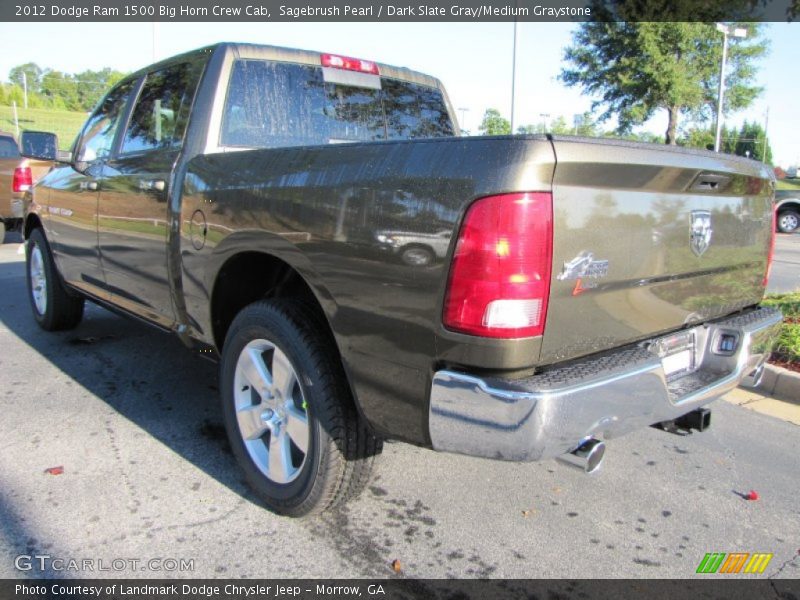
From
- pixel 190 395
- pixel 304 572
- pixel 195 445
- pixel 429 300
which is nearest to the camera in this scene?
pixel 429 300

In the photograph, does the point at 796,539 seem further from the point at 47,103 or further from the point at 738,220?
the point at 47,103

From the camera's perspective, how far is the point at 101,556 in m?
2.36

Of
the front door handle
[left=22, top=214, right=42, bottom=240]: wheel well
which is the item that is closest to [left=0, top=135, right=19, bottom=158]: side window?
[left=22, top=214, right=42, bottom=240]: wheel well

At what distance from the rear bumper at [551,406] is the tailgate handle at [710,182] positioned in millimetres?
680

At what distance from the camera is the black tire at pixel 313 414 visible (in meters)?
2.34

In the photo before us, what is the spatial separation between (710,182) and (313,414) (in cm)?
179

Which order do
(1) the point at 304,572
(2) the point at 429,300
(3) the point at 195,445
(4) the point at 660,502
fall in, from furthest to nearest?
(3) the point at 195,445, (4) the point at 660,502, (1) the point at 304,572, (2) the point at 429,300

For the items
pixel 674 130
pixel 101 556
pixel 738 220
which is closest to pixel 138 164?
pixel 101 556

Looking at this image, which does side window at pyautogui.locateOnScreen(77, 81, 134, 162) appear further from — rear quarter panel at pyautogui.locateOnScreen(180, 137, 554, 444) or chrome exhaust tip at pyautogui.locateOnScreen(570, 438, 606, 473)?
chrome exhaust tip at pyautogui.locateOnScreen(570, 438, 606, 473)

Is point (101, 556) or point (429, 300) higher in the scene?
point (429, 300)

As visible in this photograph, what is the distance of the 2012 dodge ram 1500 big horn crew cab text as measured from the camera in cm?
185

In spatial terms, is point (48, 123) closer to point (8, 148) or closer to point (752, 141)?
point (8, 148)

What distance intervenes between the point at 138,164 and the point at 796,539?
3678 millimetres

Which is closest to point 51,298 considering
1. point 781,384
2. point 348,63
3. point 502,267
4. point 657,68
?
point 348,63
